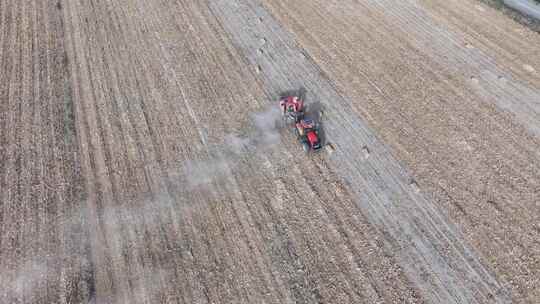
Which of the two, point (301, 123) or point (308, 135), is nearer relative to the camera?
point (308, 135)

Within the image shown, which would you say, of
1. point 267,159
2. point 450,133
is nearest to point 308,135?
point 267,159

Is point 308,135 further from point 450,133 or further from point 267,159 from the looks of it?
point 450,133

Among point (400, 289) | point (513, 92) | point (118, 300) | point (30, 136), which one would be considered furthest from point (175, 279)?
point (513, 92)

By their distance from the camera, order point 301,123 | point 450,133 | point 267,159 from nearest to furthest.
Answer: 1. point 267,159
2. point 301,123
3. point 450,133

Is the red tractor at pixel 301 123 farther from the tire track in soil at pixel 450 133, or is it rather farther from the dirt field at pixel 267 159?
the tire track in soil at pixel 450 133

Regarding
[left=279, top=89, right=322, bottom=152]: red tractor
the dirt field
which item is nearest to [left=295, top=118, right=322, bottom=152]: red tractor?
[left=279, top=89, right=322, bottom=152]: red tractor
